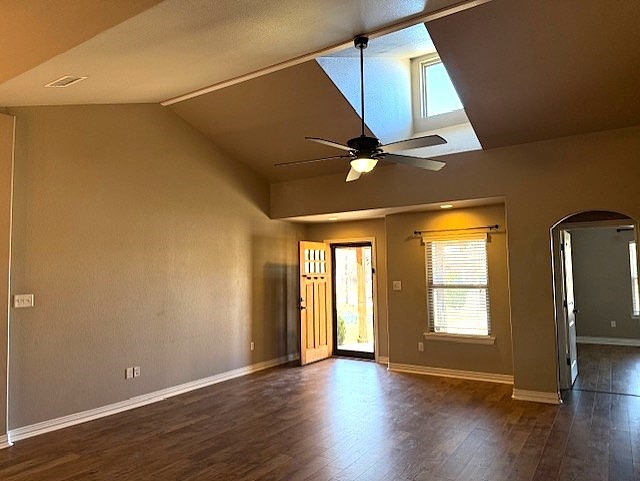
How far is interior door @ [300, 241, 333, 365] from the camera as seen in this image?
23.4 feet

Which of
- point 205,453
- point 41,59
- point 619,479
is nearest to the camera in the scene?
point 41,59

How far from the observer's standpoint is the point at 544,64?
3885mm

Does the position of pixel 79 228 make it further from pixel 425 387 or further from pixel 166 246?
pixel 425 387

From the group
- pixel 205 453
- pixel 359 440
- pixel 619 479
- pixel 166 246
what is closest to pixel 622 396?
pixel 619 479

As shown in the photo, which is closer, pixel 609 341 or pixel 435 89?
pixel 435 89

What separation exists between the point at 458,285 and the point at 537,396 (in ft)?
5.71

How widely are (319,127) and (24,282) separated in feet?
11.5

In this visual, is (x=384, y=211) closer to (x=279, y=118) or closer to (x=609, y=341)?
(x=279, y=118)

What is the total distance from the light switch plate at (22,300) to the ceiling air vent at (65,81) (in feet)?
6.34

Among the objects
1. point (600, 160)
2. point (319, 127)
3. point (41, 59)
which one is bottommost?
point (600, 160)

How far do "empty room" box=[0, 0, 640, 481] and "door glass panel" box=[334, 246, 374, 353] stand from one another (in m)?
0.29

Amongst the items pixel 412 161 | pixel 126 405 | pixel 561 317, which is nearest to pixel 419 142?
pixel 412 161

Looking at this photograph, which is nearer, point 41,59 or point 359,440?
point 41,59

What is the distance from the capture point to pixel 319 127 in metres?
5.47
